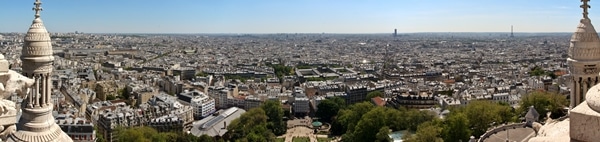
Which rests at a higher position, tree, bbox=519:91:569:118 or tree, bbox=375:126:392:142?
tree, bbox=519:91:569:118

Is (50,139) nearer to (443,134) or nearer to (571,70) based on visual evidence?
(571,70)

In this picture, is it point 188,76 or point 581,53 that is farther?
point 188,76

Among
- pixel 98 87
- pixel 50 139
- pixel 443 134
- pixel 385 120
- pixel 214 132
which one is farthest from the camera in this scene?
pixel 98 87

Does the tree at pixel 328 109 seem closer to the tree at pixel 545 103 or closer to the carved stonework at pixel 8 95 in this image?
the tree at pixel 545 103

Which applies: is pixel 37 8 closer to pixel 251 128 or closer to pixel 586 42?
pixel 586 42

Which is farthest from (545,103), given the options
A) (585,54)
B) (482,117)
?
(585,54)

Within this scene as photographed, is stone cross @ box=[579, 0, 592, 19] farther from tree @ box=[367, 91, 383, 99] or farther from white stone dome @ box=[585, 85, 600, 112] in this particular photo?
tree @ box=[367, 91, 383, 99]

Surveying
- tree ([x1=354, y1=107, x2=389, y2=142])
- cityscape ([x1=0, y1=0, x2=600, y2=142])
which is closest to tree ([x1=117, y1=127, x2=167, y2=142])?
cityscape ([x1=0, y1=0, x2=600, y2=142])

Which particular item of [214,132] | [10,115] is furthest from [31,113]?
[214,132]
